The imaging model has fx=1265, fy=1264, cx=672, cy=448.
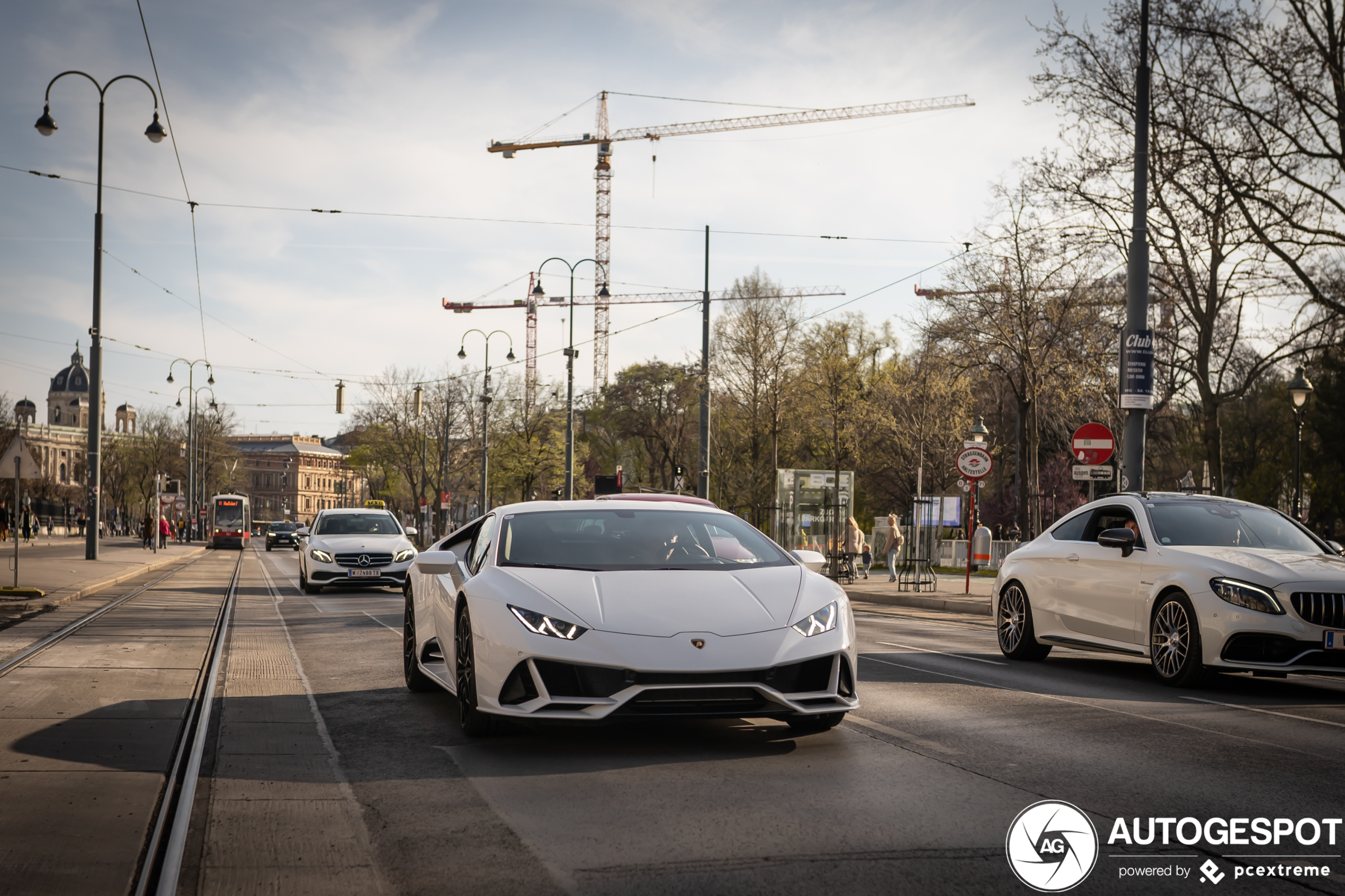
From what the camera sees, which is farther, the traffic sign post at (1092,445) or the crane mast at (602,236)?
the crane mast at (602,236)

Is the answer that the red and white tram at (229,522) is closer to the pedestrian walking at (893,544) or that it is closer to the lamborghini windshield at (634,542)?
the pedestrian walking at (893,544)

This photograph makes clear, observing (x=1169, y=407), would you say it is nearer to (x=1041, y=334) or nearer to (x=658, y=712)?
(x=1041, y=334)

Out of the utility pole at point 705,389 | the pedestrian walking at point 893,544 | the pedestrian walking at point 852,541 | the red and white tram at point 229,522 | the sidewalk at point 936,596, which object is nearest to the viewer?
the sidewalk at point 936,596

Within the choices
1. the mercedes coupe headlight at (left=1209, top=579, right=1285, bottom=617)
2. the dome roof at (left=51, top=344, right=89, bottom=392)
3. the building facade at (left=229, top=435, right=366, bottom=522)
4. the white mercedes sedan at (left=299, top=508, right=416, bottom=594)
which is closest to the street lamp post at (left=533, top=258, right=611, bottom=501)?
the white mercedes sedan at (left=299, top=508, right=416, bottom=594)

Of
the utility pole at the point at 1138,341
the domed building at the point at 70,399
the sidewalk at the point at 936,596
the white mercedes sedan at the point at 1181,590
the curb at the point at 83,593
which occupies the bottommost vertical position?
the sidewalk at the point at 936,596

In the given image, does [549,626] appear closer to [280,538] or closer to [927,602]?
Answer: [927,602]

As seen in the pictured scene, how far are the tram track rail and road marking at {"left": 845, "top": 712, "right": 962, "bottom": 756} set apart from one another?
3.67m

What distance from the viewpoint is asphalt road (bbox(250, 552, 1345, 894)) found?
4359mm

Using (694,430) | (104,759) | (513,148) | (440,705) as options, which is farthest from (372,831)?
(513,148)

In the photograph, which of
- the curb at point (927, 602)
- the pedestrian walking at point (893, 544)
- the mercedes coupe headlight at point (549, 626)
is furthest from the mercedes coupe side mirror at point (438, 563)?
the pedestrian walking at point (893, 544)

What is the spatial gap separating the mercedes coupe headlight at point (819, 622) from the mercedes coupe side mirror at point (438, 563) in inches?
93.4

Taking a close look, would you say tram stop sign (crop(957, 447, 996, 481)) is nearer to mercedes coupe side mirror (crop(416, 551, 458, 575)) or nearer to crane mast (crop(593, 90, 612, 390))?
mercedes coupe side mirror (crop(416, 551, 458, 575))

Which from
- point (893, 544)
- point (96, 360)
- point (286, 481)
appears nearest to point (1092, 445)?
point (893, 544)

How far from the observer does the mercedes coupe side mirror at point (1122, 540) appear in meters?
10.7
